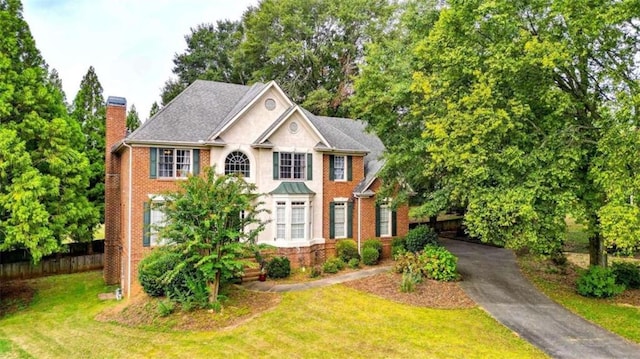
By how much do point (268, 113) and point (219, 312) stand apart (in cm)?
1029

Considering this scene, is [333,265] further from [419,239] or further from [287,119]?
[287,119]

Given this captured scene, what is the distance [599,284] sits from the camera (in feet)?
47.6

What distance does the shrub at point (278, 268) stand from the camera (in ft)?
58.3

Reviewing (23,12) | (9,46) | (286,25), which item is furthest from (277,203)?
(286,25)

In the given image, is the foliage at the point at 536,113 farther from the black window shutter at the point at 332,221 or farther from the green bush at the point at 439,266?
the black window shutter at the point at 332,221

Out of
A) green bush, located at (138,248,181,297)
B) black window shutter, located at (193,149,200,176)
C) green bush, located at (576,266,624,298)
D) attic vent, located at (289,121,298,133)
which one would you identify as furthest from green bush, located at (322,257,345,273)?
green bush, located at (576,266,624,298)

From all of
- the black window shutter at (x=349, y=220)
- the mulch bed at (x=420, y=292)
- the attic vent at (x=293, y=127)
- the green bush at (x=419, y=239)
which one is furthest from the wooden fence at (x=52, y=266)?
the green bush at (x=419, y=239)

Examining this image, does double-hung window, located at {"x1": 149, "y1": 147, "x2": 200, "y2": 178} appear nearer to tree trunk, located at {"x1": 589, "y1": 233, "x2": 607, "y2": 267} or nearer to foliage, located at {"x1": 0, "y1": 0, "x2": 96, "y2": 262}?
foliage, located at {"x1": 0, "y1": 0, "x2": 96, "y2": 262}

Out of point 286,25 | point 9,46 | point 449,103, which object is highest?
point 286,25

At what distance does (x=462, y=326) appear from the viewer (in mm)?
11922

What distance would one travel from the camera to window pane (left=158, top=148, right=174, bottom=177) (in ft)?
58.1

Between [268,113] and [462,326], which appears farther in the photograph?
[268,113]

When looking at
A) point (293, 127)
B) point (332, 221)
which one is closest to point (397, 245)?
point (332, 221)

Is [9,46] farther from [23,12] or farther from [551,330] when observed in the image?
[551,330]
